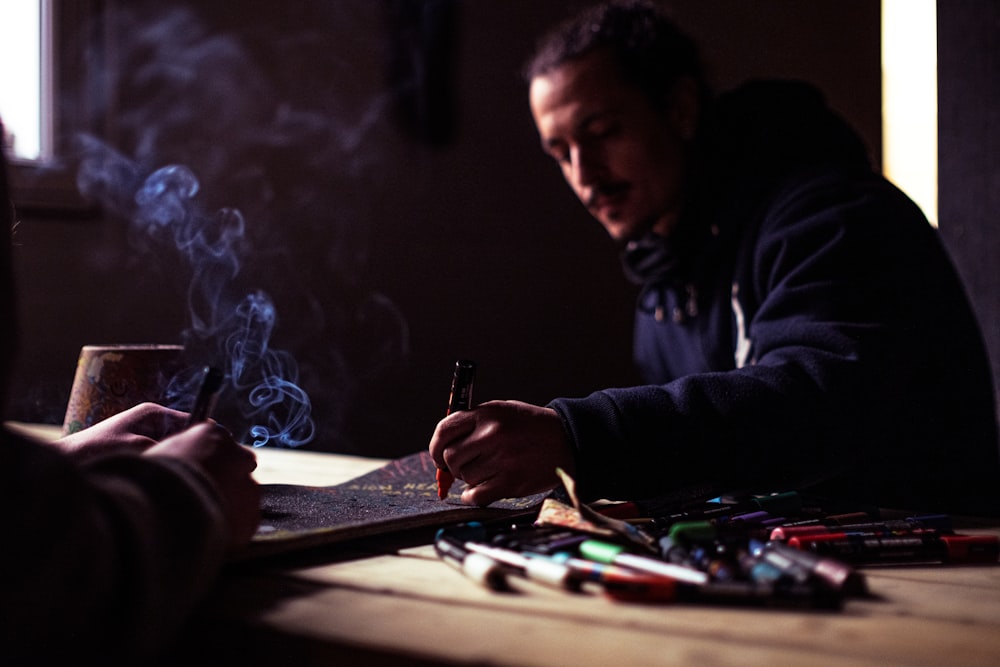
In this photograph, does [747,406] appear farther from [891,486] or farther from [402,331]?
[402,331]

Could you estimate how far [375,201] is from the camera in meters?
2.42

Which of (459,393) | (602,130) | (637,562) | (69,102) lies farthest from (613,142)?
(69,102)

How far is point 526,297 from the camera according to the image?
2.32m

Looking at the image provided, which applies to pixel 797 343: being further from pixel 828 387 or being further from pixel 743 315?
pixel 743 315

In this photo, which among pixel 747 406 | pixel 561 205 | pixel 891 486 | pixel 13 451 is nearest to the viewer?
pixel 13 451

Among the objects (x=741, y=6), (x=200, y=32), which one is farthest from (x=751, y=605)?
(x=200, y=32)

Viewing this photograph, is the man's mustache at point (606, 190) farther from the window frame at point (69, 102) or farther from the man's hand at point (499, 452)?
the window frame at point (69, 102)

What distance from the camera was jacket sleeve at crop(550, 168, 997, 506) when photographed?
96 centimetres

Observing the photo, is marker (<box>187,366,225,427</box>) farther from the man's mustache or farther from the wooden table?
the man's mustache

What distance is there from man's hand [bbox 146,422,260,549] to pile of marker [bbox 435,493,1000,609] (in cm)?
16

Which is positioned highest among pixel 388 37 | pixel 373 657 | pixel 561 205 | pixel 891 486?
pixel 388 37

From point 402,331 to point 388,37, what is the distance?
803 mm

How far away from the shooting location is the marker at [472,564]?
649 millimetres

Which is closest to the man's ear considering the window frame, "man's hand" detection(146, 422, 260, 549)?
"man's hand" detection(146, 422, 260, 549)
